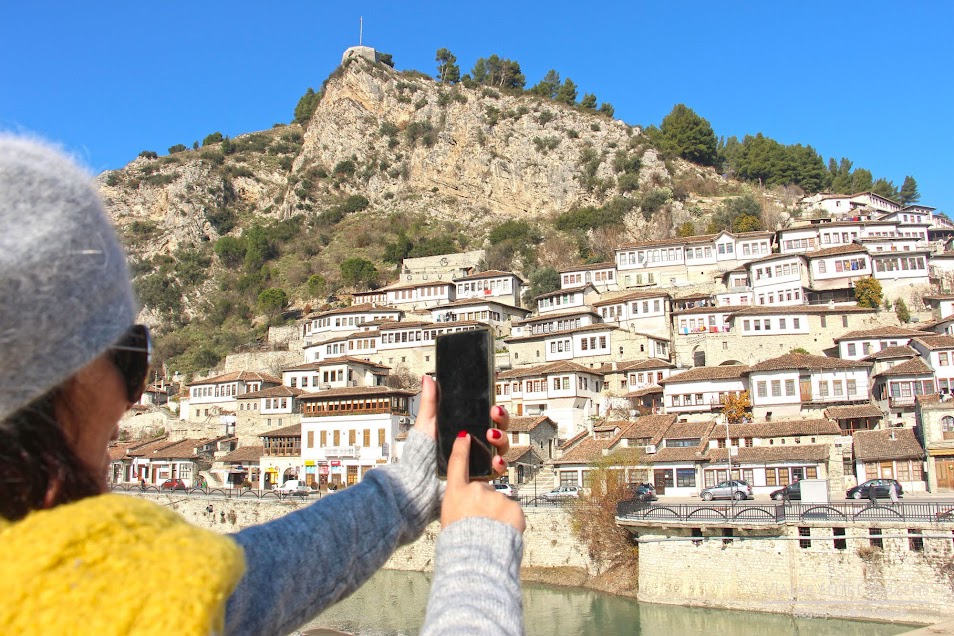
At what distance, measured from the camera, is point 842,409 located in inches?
1385

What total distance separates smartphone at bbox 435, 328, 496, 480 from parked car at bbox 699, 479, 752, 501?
29429 millimetres

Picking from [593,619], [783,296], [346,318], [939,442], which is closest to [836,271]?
[783,296]

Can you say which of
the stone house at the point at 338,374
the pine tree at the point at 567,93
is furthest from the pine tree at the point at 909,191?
the stone house at the point at 338,374

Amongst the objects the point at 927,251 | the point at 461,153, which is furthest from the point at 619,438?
the point at 461,153

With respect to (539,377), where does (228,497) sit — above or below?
below

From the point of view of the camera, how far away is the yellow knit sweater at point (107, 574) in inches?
33.4

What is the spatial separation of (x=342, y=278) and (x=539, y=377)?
110ft

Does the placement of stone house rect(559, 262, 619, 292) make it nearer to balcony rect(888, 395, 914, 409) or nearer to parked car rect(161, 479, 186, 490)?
balcony rect(888, 395, 914, 409)

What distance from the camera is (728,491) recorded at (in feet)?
95.7

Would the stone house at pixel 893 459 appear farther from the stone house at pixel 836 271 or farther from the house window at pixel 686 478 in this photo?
the stone house at pixel 836 271

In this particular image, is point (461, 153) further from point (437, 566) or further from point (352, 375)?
point (437, 566)

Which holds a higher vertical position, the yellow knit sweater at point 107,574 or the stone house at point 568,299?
the stone house at point 568,299

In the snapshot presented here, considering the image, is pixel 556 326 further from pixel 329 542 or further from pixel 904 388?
pixel 329 542

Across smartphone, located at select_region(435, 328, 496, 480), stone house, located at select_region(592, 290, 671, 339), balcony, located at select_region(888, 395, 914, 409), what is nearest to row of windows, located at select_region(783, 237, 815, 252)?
stone house, located at select_region(592, 290, 671, 339)
